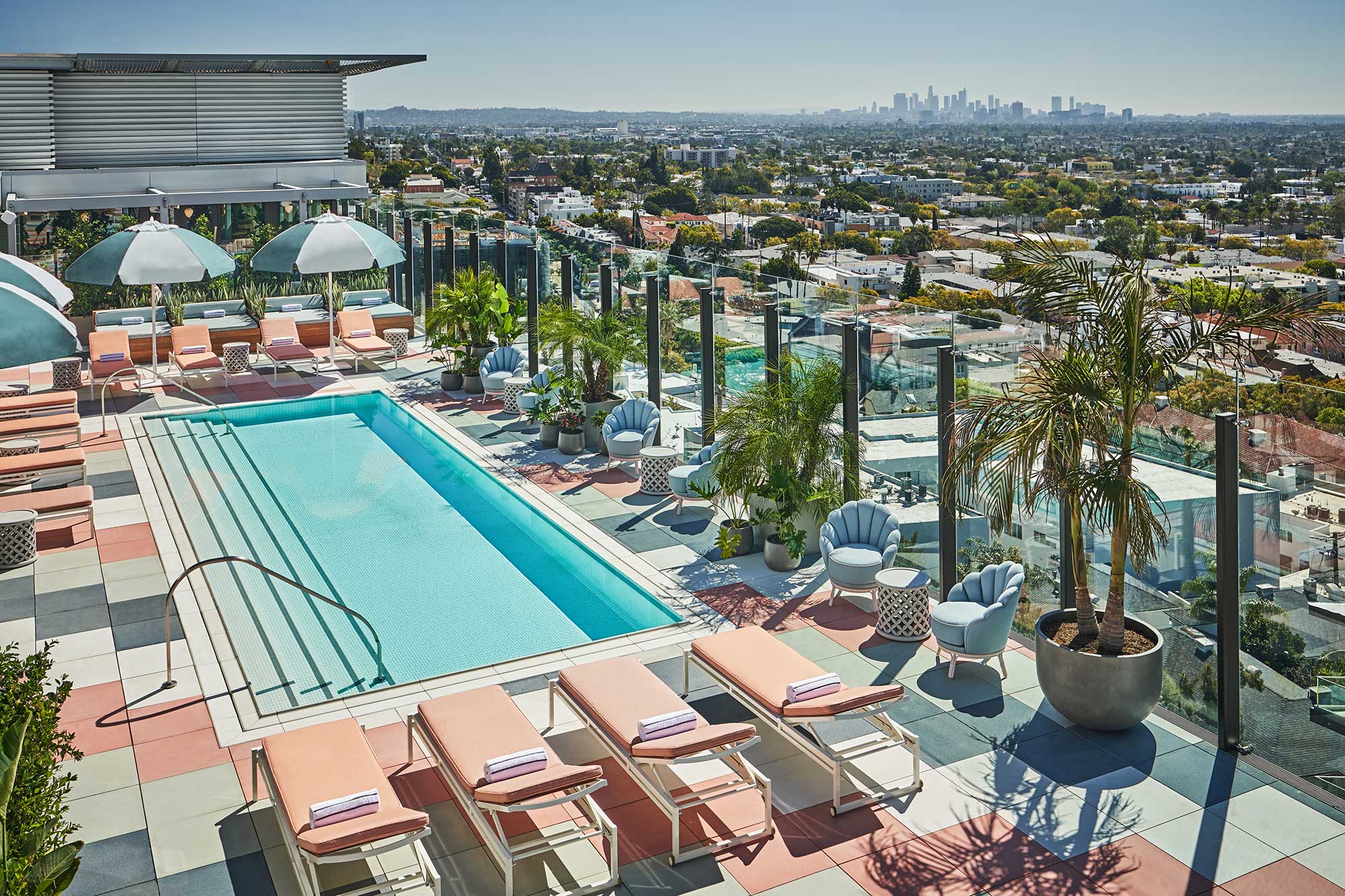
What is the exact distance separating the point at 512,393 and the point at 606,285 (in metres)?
2.23

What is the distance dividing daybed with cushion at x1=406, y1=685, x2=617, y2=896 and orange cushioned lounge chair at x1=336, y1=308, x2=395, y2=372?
12.9 metres

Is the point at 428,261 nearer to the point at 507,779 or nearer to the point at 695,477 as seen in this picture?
the point at 695,477

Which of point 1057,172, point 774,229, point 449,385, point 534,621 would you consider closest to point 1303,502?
point 534,621

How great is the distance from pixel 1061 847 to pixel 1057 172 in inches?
4226

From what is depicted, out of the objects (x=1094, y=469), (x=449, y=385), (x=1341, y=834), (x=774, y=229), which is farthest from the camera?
(x=774, y=229)

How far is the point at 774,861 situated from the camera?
5.73m

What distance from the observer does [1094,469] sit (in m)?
7.21

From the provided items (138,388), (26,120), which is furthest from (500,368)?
(26,120)

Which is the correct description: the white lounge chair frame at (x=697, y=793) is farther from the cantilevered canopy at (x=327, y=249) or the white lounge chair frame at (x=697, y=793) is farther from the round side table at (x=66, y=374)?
the round side table at (x=66, y=374)

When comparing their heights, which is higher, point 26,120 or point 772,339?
point 26,120

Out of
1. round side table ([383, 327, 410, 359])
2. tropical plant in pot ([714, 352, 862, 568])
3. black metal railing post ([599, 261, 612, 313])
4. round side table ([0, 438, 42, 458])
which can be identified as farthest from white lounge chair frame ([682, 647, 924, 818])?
round side table ([383, 327, 410, 359])

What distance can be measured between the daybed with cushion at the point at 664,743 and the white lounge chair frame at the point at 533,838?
0.32 m

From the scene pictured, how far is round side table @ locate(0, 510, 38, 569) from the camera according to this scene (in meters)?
9.99

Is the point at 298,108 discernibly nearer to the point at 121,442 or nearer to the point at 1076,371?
the point at 121,442
